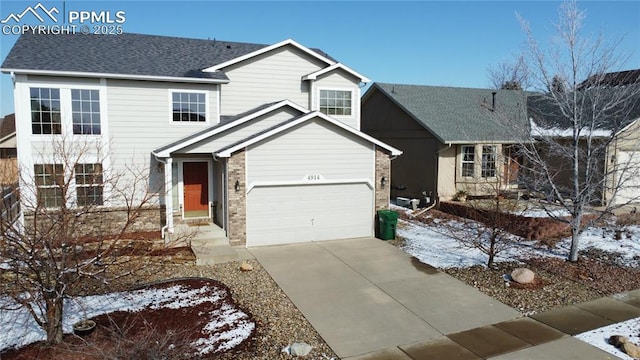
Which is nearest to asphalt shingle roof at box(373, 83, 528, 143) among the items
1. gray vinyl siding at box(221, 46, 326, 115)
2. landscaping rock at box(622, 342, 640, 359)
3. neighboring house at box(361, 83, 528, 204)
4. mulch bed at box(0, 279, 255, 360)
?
neighboring house at box(361, 83, 528, 204)

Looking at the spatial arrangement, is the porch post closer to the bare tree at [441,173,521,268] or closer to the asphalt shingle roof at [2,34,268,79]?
the asphalt shingle roof at [2,34,268,79]

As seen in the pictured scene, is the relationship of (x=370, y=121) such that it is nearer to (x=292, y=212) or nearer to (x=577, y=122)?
(x=292, y=212)

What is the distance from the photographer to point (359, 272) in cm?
1134

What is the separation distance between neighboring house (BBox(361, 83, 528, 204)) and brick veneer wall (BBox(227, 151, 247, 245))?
9397 mm

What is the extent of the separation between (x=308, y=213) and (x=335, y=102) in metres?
5.58

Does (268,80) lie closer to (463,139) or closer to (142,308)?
(463,139)

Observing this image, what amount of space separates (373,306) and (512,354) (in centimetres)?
289

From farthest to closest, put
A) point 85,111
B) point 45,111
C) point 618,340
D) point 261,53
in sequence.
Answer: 1. point 261,53
2. point 85,111
3. point 45,111
4. point 618,340

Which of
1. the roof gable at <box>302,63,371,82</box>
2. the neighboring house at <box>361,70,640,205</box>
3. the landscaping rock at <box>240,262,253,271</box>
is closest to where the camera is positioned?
the landscaping rock at <box>240,262,253,271</box>

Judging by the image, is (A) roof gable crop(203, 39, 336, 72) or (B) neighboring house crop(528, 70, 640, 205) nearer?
(B) neighboring house crop(528, 70, 640, 205)

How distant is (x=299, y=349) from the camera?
7.10 meters

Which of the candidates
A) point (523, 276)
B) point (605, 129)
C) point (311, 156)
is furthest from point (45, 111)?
point (605, 129)

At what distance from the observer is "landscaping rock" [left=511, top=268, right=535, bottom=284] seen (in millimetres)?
10398

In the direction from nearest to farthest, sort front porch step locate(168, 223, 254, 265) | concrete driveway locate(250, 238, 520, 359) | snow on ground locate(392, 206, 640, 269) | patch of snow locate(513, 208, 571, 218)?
concrete driveway locate(250, 238, 520, 359)
front porch step locate(168, 223, 254, 265)
snow on ground locate(392, 206, 640, 269)
patch of snow locate(513, 208, 571, 218)
